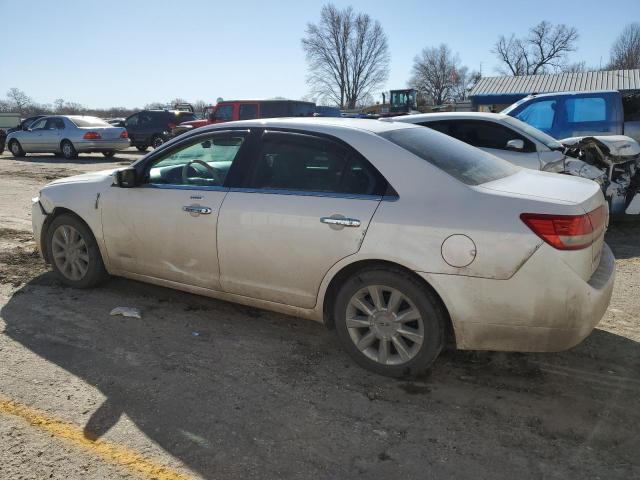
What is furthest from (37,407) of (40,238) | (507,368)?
(507,368)

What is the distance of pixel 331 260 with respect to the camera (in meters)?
3.26

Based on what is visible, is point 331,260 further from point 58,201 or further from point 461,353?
point 58,201

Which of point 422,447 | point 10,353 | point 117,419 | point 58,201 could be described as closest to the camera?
point 422,447

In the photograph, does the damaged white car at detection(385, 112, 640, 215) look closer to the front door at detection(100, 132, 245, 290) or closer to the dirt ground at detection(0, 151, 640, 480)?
the dirt ground at detection(0, 151, 640, 480)

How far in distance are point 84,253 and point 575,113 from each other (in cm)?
803

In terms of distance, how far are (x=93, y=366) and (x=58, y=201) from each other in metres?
1.94

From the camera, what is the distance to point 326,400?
2.99 m

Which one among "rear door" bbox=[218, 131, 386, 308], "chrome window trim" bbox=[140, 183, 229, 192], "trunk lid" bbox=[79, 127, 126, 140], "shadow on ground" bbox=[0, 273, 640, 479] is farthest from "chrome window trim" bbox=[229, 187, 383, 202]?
"trunk lid" bbox=[79, 127, 126, 140]

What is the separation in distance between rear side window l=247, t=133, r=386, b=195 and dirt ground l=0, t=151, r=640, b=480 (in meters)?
1.14

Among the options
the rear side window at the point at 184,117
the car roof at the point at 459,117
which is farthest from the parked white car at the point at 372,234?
the rear side window at the point at 184,117

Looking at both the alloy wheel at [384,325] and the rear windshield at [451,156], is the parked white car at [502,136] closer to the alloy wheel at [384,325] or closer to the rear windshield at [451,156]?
the rear windshield at [451,156]

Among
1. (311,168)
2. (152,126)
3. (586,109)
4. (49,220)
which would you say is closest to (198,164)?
(311,168)

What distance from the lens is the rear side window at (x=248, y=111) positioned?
51.7ft

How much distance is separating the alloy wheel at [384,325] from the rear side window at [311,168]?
2.10 feet
